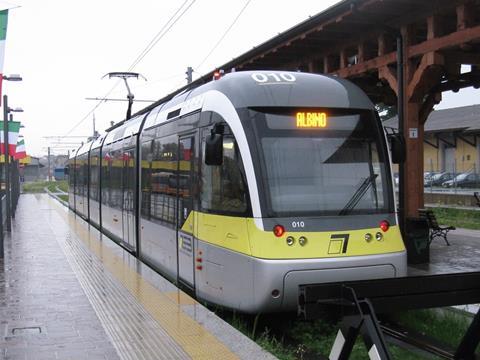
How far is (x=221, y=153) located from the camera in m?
6.93

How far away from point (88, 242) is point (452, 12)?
964 centimetres

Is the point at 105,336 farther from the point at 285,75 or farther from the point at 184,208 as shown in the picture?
the point at 285,75

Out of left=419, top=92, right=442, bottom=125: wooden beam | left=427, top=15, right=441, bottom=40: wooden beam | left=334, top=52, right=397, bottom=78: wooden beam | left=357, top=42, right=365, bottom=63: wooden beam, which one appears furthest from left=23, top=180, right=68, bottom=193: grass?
left=427, top=15, right=441, bottom=40: wooden beam

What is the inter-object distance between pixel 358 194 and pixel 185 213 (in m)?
2.62

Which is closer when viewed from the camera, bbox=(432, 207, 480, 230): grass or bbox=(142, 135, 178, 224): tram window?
bbox=(142, 135, 178, 224): tram window

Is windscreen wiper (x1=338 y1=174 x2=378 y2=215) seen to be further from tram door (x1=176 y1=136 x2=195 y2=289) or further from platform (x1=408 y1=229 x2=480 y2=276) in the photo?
platform (x1=408 y1=229 x2=480 y2=276)

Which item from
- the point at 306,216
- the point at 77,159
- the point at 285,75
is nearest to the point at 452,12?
the point at 285,75

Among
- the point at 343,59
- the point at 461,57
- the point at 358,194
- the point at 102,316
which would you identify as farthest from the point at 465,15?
the point at 102,316

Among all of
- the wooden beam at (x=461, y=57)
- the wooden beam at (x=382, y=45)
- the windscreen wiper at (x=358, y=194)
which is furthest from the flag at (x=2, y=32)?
the wooden beam at (x=461, y=57)

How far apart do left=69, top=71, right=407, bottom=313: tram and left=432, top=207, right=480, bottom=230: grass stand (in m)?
13.9

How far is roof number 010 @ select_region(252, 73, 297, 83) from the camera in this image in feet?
24.1

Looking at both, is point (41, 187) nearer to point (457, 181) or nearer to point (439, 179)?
point (439, 179)

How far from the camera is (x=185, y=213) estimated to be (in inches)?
329

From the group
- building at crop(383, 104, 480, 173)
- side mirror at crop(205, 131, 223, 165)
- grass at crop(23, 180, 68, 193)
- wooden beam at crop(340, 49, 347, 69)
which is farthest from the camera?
grass at crop(23, 180, 68, 193)
